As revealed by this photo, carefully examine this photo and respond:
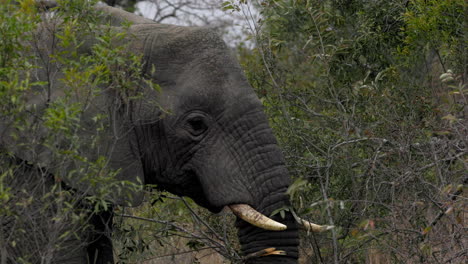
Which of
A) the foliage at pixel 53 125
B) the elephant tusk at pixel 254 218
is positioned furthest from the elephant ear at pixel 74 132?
the elephant tusk at pixel 254 218

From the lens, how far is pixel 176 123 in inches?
191

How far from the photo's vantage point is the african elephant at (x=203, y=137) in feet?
15.5

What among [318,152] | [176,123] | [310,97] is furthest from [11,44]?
[310,97]

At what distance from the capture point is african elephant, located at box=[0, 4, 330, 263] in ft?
15.5

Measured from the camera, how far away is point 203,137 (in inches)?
193

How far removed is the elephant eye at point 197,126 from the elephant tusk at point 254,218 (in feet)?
1.46

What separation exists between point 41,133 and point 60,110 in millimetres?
393

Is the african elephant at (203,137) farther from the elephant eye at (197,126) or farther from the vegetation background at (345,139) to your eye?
the vegetation background at (345,139)

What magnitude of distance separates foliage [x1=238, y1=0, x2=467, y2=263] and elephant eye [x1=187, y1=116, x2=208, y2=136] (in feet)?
2.11

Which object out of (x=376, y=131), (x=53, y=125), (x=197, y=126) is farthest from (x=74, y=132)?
(x=376, y=131)

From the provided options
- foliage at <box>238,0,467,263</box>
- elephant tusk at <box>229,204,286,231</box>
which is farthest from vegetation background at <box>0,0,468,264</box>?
elephant tusk at <box>229,204,286,231</box>

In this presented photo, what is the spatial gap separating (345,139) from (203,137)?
1.12 m

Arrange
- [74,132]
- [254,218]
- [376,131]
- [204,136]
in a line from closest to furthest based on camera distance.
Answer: [74,132] → [254,218] → [204,136] → [376,131]

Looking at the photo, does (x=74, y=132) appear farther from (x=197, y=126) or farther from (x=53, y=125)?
(x=197, y=126)
